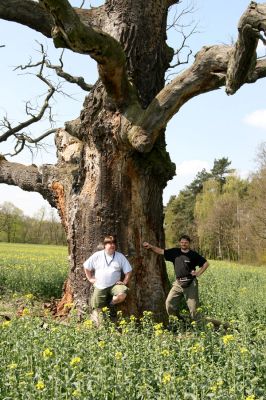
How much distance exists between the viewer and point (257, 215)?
1619 inches

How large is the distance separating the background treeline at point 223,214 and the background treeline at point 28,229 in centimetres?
1840

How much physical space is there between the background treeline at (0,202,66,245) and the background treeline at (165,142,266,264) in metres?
18.4

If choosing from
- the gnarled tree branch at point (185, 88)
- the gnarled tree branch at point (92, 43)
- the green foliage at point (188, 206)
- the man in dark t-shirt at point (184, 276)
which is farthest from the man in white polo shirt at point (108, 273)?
the green foliage at point (188, 206)

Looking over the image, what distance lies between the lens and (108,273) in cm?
824

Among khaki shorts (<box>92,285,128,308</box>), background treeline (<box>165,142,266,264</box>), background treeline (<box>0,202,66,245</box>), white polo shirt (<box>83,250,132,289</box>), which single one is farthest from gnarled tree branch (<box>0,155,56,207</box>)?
background treeline (<box>0,202,66,245</box>)

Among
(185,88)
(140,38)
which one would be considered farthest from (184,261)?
(140,38)

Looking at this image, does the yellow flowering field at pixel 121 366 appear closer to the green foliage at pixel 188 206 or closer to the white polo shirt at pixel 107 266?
the white polo shirt at pixel 107 266

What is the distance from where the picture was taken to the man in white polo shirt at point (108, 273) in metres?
8.22

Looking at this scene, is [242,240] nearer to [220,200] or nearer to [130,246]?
[220,200]

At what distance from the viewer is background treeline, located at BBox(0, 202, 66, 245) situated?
78.1 m

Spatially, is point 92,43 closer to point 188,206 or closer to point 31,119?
point 31,119

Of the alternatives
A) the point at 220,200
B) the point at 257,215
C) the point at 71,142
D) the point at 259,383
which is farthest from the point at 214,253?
the point at 259,383

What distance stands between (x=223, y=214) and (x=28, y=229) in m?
36.5

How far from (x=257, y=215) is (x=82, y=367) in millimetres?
37089
